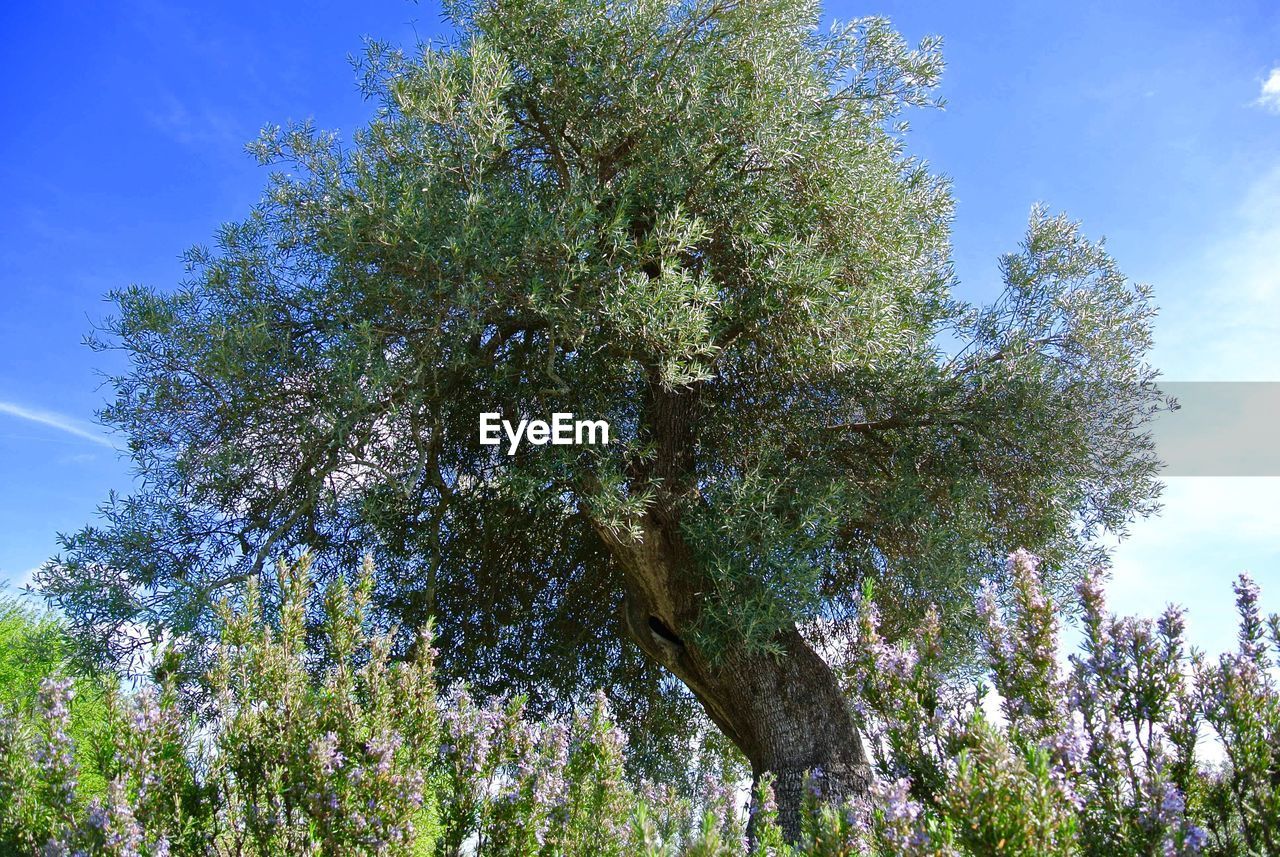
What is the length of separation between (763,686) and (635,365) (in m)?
3.85

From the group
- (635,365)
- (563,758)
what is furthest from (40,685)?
(635,365)

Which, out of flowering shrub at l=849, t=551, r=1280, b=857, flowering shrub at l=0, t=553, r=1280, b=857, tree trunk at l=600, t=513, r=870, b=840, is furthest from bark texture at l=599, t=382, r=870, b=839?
flowering shrub at l=849, t=551, r=1280, b=857

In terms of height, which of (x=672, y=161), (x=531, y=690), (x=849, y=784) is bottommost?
(x=849, y=784)

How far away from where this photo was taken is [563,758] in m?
5.17

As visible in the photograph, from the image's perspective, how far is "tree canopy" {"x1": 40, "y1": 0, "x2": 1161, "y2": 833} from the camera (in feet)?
27.0

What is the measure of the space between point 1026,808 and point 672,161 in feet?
22.9

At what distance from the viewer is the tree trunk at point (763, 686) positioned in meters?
9.23

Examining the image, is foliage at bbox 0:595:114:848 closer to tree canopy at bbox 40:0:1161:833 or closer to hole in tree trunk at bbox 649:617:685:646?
tree canopy at bbox 40:0:1161:833

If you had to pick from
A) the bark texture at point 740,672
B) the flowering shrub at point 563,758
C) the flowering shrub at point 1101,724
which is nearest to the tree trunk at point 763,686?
the bark texture at point 740,672

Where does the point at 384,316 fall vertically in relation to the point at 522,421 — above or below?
above

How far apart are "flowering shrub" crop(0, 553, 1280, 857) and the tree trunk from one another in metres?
3.93

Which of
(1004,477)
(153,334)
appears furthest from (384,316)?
(1004,477)

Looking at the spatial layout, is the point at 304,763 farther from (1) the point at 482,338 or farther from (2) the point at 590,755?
(1) the point at 482,338

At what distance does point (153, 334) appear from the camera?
8.92 meters
